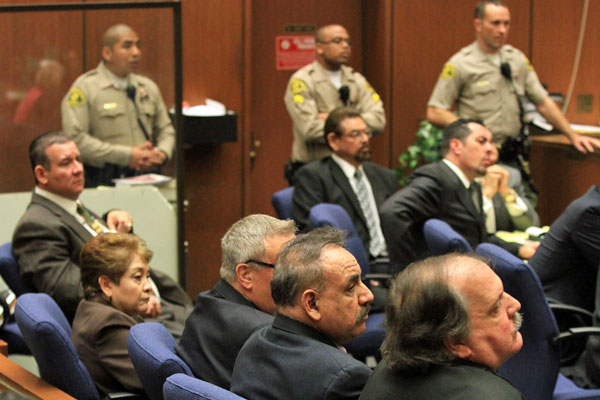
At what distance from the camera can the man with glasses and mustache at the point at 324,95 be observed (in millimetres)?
5863

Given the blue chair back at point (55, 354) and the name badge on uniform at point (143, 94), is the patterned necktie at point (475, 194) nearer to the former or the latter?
the name badge on uniform at point (143, 94)

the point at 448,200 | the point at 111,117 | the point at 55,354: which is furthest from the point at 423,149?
the point at 55,354

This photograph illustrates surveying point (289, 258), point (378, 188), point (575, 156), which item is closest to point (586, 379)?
point (289, 258)

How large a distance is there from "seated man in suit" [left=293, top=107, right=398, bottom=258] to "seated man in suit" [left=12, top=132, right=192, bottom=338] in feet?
3.47

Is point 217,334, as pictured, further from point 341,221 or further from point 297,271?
point 341,221

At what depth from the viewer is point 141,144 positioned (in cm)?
485

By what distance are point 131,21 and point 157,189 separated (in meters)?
0.90

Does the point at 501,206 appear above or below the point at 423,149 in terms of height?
below

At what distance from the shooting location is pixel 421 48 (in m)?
6.87

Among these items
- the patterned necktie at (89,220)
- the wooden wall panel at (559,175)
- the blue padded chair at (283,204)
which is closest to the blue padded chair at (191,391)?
the patterned necktie at (89,220)

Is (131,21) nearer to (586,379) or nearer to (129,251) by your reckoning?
(129,251)

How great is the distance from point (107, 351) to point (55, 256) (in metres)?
1.02

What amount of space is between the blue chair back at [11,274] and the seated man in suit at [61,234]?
33 millimetres

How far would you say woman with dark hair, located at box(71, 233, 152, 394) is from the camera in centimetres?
286
